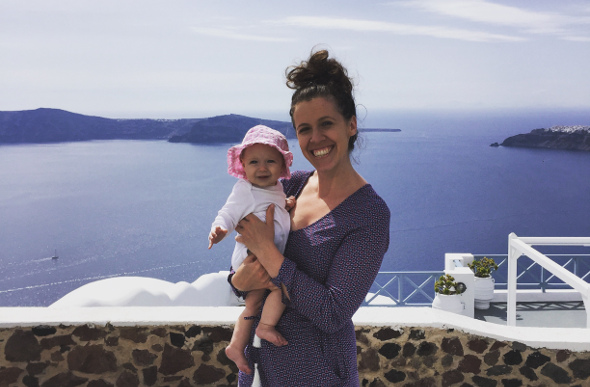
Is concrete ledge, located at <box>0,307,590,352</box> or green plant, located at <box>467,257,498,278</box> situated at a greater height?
concrete ledge, located at <box>0,307,590,352</box>

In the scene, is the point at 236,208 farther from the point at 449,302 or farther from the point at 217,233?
the point at 449,302

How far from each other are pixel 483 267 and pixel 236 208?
37.9 ft

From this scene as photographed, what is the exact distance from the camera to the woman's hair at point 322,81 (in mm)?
1448

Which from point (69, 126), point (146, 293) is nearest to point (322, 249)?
point (146, 293)

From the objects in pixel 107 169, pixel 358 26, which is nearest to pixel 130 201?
pixel 107 169

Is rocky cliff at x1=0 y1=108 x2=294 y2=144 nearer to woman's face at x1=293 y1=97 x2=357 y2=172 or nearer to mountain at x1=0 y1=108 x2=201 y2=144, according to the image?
mountain at x1=0 y1=108 x2=201 y2=144

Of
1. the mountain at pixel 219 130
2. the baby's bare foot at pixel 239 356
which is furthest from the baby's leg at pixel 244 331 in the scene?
the mountain at pixel 219 130

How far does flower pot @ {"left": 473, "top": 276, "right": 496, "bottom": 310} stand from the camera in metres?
12.6

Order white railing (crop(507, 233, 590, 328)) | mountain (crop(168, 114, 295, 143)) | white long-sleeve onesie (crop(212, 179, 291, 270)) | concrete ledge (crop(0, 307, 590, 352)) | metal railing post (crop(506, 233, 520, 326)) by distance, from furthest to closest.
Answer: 1. mountain (crop(168, 114, 295, 143))
2. metal railing post (crop(506, 233, 520, 326))
3. white railing (crop(507, 233, 590, 328))
4. concrete ledge (crop(0, 307, 590, 352))
5. white long-sleeve onesie (crop(212, 179, 291, 270))

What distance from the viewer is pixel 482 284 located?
12609mm

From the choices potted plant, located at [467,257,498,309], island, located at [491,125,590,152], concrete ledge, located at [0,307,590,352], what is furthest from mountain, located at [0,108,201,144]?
concrete ledge, located at [0,307,590,352]

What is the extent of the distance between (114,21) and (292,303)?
77.1 meters

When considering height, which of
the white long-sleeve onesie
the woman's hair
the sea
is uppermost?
the woman's hair

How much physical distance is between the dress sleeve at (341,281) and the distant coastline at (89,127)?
58.0 meters
